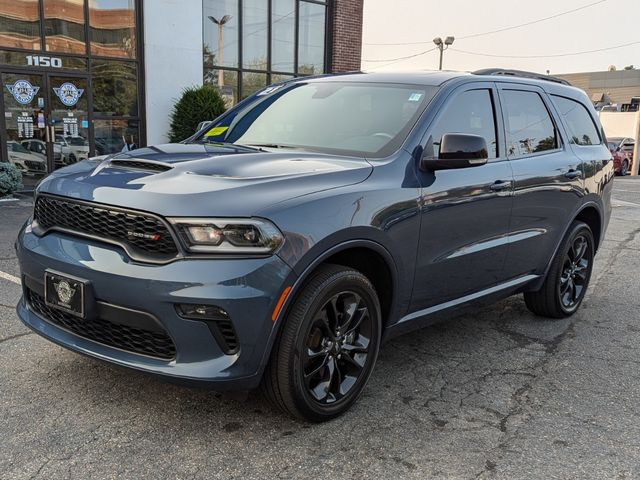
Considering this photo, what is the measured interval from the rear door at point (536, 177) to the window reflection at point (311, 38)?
12.4 m

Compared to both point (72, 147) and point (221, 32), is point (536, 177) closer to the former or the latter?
point (72, 147)

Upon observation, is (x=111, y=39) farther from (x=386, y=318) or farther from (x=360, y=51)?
(x=386, y=318)

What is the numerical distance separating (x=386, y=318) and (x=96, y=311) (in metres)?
1.56

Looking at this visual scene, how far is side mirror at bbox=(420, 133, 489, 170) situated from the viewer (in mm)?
3512

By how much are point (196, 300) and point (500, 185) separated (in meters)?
2.32

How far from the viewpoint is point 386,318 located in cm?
356

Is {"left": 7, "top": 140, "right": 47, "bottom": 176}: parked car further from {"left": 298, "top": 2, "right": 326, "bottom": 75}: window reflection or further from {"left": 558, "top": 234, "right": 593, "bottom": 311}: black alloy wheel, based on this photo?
{"left": 558, "top": 234, "right": 593, "bottom": 311}: black alloy wheel

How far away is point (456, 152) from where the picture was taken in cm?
353

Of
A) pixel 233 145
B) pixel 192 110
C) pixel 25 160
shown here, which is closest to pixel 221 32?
pixel 192 110

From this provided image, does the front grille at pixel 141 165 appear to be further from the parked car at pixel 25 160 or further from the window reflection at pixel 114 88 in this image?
the window reflection at pixel 114 88

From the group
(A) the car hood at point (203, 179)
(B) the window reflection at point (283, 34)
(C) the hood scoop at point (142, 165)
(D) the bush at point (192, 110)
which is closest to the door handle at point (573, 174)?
(A) the car hood at point (203, 179)

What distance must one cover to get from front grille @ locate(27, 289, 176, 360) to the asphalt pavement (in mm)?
171

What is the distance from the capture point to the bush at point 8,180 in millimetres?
10547

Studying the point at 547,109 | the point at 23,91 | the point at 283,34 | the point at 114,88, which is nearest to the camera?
the point at 547,109
